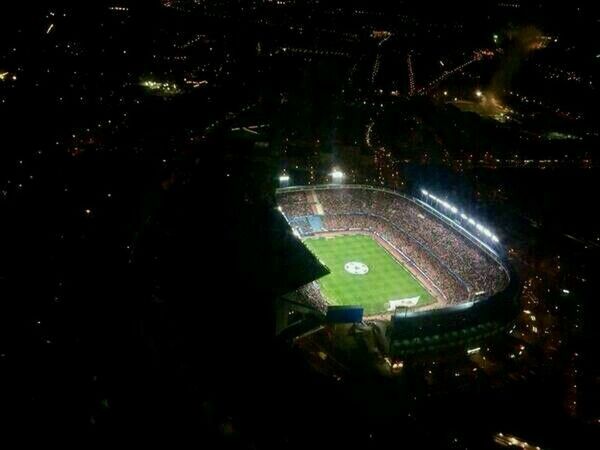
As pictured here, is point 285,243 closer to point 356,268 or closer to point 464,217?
point 356,268

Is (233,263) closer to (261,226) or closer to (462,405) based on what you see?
(261,226)

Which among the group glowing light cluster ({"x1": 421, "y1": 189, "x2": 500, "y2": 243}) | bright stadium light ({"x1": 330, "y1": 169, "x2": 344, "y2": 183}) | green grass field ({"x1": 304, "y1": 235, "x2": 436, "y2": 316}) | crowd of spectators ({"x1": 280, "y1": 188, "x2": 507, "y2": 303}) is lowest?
green grass field ({"x1": 304, "y1": 235, "x2": 436, "y2": 316})

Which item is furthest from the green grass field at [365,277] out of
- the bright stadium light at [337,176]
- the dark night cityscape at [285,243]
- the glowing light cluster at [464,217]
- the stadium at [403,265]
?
the glowing light cluster at [464,217]

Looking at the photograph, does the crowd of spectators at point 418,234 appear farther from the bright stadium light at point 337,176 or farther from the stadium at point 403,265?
the bright stadium light at point 337,176

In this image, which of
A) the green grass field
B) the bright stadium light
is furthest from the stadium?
the bright stadium light

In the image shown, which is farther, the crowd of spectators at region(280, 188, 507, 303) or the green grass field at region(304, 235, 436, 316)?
the crowd of spectators at region(280, 188, 507, 303)

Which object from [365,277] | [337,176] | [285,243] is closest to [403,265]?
[365,277]

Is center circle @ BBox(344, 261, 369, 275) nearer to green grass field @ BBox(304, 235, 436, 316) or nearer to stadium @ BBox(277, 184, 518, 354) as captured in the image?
stadium @ BBox(277, 184, 518, 354)
